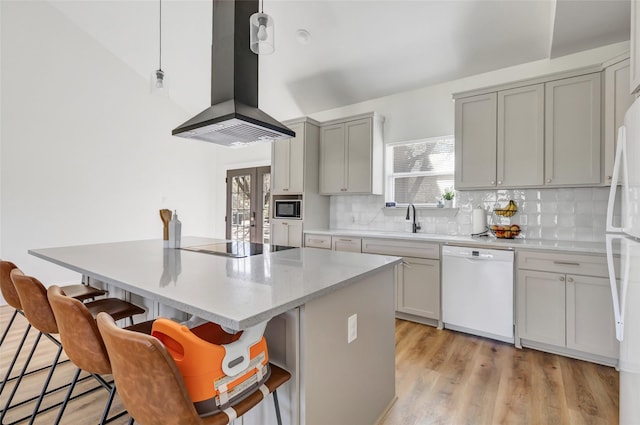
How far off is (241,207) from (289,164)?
2177 millimetres

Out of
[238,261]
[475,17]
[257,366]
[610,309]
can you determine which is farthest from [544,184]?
[257,366]

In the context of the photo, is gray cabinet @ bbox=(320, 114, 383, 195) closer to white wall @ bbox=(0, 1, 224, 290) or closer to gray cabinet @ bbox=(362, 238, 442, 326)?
gray cabinet @ bbox=(362, 238, 442, 326)

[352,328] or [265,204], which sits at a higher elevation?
[265,204]

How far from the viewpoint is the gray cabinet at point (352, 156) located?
3.95 meters

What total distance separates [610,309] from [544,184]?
1.12 metres

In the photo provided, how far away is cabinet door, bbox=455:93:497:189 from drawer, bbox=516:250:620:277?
804mm

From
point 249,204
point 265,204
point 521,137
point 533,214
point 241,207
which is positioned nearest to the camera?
point 521,137

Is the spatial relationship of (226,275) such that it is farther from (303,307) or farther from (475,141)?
(475,141)

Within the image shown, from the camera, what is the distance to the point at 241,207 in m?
6.12

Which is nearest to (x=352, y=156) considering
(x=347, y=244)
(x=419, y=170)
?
(x=419, y=170)

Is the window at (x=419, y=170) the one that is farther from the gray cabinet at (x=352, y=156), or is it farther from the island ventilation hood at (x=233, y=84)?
the island ventilation hood at (x=233, y=84)

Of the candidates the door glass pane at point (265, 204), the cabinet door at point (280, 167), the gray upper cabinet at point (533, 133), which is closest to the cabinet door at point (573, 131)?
the gray upper cabinet at point (533, 133)

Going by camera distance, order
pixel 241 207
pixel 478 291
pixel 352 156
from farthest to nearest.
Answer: pixel 241 207, pixel 352 156, pixel 478 291

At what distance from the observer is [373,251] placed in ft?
11.5
